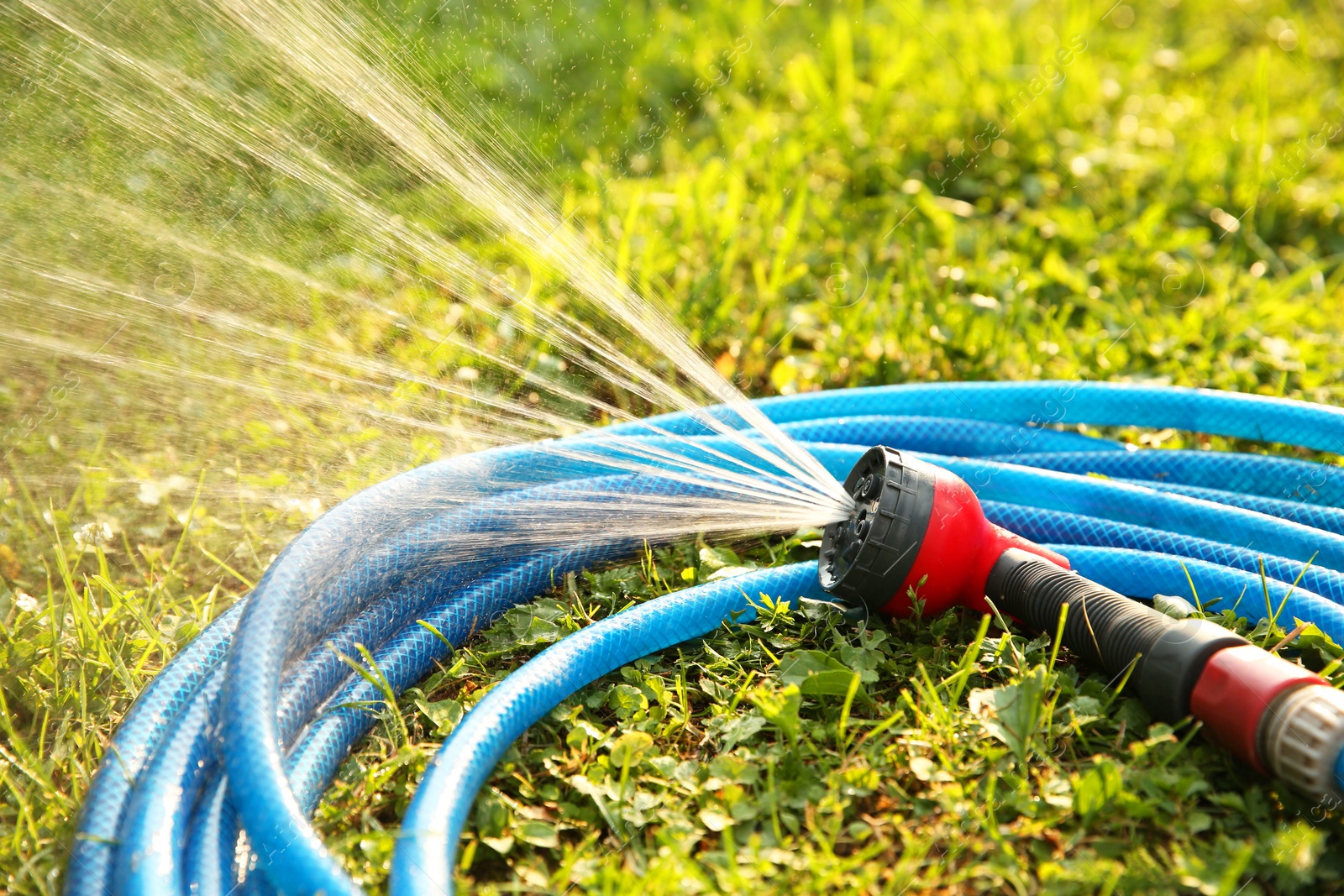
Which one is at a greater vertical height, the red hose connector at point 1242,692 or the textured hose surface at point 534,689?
the red hose connector at point 1242,692

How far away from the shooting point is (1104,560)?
7.36 feet

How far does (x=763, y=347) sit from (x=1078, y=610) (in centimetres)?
151

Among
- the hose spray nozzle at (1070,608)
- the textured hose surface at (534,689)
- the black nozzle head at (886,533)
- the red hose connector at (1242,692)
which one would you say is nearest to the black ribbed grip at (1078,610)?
the hose spray nozzle at (1070,608)

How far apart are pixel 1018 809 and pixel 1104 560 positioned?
0.72 m

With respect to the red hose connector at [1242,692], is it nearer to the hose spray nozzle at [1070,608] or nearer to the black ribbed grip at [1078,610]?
the hose spray nozzle at [1070,608]

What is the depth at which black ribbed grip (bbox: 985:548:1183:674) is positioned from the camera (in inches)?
74.4

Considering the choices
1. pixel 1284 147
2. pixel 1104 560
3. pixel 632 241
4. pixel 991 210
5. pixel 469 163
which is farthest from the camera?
pixel 1284 147

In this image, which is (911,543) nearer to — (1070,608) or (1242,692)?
(1070,608)

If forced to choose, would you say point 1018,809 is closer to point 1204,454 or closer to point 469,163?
point 1204,454

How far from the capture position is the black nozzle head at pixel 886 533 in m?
2.00

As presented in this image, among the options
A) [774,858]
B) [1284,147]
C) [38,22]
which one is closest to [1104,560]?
[774,858]

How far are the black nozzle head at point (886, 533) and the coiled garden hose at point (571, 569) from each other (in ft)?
0.04

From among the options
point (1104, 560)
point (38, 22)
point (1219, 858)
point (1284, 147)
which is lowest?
point (38, 22)

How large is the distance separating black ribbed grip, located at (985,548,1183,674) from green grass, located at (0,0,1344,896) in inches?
3.0
